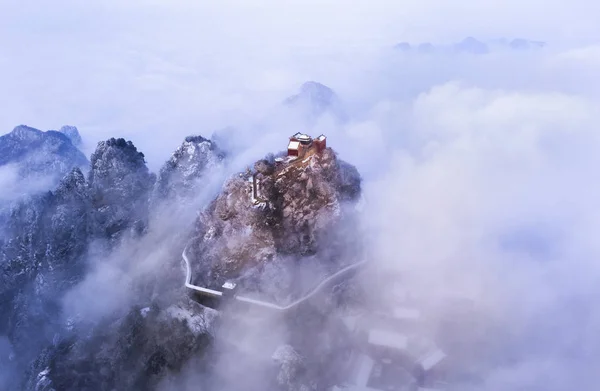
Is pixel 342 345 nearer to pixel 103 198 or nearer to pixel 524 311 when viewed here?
pixel 524 311

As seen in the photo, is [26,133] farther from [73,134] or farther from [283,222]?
[283,222]

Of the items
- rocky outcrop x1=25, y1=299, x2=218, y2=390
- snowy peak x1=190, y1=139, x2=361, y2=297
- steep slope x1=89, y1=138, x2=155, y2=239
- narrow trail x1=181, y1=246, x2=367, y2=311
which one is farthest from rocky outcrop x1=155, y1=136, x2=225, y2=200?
rocky outcrop x1=25, y1=299, x2=218, y2=390

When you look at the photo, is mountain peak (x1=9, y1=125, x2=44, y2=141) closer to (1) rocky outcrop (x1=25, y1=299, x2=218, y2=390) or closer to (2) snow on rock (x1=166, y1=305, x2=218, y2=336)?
(1) rocky outcrop (x1=25, y1=299, x2=218, y2=390)

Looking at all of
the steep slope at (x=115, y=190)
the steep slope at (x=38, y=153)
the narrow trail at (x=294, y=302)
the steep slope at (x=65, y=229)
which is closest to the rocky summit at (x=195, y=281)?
the steep slope at (x=65, y=229)

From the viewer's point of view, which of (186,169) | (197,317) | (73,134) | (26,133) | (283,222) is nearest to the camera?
(197,317)

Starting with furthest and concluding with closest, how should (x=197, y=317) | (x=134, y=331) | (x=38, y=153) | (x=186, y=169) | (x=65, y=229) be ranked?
(x=38, y=153), (x=186, y=169), (x=65, y=229), (x=134, y=331), (x=197, y=317)

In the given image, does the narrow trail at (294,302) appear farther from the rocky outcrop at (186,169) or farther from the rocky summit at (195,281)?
the rocky outcrop at (186,169)

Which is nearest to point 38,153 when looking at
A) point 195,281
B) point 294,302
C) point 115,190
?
point 115,190

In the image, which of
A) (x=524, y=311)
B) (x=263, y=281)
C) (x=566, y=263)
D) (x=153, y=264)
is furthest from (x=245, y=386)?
(x=566, y=263)
